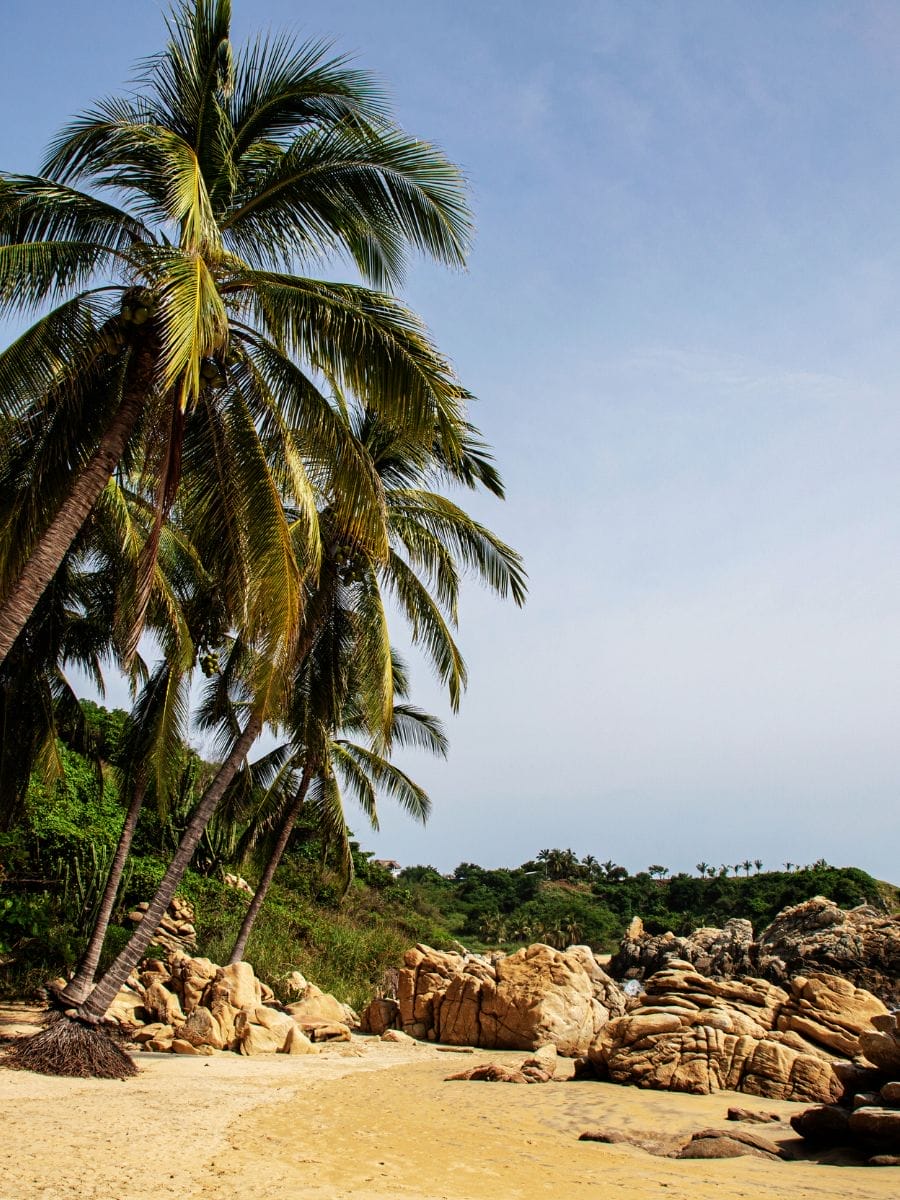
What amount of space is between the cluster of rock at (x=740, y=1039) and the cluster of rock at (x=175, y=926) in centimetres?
1122

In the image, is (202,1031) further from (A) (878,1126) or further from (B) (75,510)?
(A) (878,1126)

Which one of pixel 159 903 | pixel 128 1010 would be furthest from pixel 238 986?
pixel 159 903

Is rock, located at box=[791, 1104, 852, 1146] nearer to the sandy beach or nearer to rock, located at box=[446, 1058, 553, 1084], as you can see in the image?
the sandy beach

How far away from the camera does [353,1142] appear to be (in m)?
7.49

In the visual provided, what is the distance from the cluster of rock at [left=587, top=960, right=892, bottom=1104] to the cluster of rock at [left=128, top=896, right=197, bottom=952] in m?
11.2

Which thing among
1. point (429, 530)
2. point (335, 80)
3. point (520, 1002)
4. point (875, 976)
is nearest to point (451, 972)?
point (520, 1002)

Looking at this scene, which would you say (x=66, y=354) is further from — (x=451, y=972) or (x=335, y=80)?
(x=451, y=972)

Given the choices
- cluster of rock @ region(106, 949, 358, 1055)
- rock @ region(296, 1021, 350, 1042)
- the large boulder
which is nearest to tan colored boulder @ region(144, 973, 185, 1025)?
cluster of rock @ region(106, 949, 358, 1055)

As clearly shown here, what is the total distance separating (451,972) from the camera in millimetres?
18641

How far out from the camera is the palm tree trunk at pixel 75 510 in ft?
24.3

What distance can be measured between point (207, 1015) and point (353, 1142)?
648cm

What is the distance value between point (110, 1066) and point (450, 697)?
6738 millimetres

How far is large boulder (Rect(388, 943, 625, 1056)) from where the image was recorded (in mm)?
16031

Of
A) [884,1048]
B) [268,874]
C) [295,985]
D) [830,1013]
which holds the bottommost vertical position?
[295,985]
